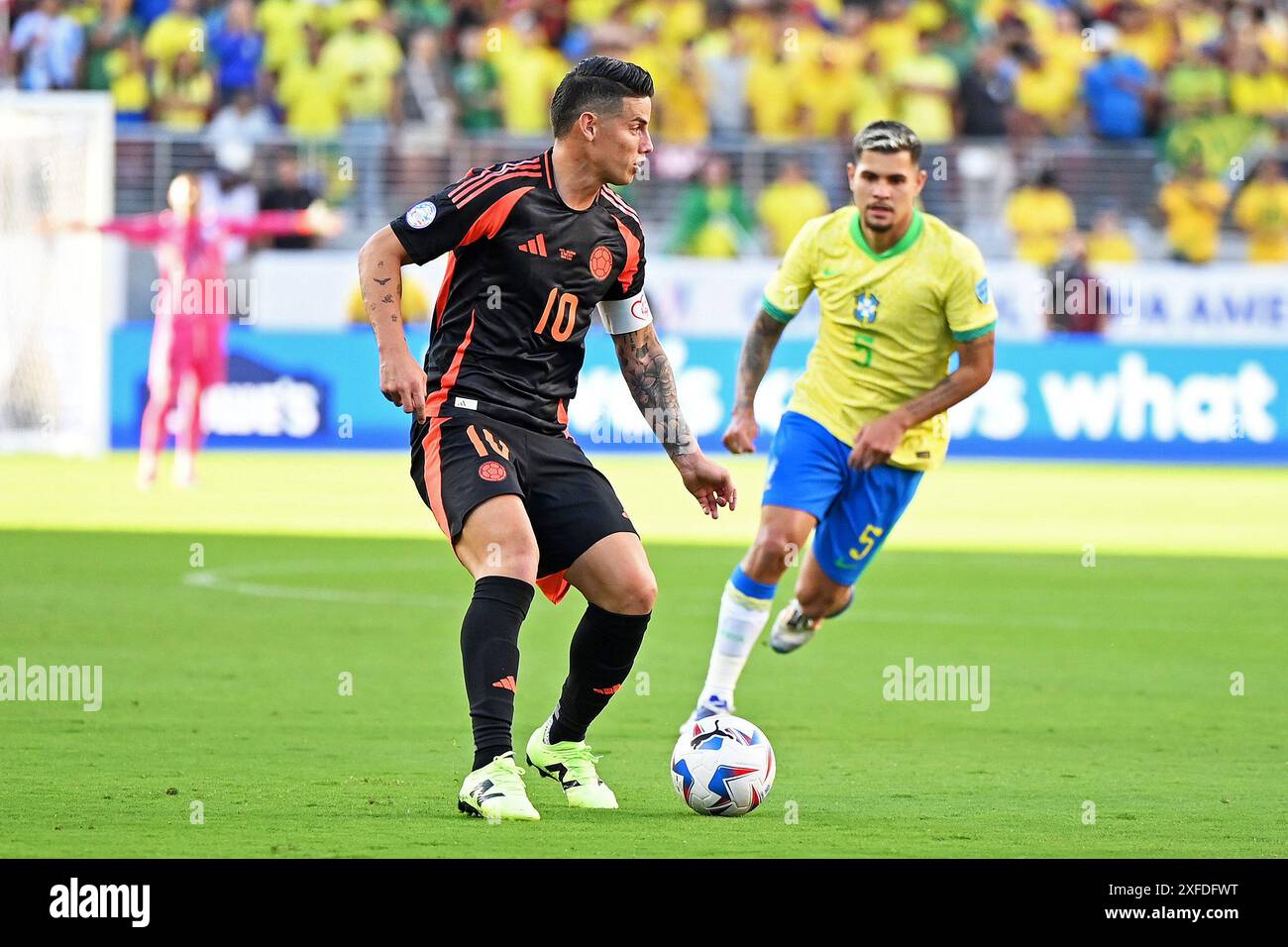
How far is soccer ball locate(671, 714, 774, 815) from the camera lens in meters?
6.65

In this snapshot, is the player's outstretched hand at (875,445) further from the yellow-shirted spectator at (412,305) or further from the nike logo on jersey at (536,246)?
the yellow-shirted spectator at (412,305)

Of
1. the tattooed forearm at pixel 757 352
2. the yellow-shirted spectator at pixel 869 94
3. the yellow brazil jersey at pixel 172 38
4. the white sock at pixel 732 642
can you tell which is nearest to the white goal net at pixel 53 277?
the yellow brazil jersey at pixel 172 38

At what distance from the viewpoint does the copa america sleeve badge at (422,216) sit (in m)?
6.52

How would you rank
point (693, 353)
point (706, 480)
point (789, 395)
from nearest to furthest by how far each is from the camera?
point (706, 480), point (789, 395), point (693, 353)

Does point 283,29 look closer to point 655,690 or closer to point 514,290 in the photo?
point 655,690

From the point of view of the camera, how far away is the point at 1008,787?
23.8ft

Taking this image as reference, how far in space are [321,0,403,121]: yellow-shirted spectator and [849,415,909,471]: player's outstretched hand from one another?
17.8 metres

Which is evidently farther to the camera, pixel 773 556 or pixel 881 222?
pixel 881 222

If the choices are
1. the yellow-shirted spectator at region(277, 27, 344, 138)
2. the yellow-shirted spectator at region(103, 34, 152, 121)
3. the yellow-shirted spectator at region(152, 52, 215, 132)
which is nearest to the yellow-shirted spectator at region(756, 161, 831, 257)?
the yellow-shirted spectator at region(277, 27, 344, 138)

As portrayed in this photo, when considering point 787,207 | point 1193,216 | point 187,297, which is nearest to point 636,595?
point 187,297

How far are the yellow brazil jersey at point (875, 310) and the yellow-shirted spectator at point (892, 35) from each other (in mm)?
18199

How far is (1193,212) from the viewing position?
2544 cm

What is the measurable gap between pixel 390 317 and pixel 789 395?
16.5 metres

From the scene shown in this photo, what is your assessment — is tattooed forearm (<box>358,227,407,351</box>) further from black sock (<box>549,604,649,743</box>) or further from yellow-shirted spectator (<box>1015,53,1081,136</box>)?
yellow-shirted spectator (<box>1015,53,1081,136</box>)
